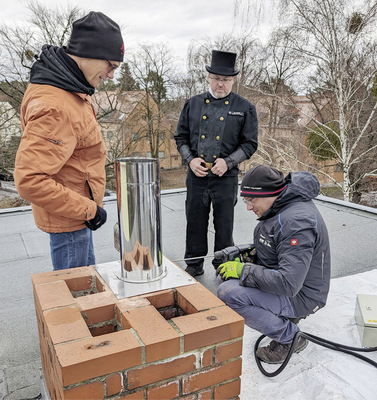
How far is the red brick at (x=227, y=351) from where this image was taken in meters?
1.24

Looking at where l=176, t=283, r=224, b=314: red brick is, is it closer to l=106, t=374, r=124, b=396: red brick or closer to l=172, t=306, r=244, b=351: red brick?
l=172, t=306, r=244, b=351: red brick

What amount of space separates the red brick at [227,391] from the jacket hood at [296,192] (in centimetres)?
89

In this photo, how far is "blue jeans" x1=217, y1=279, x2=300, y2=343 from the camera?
6.25 feet

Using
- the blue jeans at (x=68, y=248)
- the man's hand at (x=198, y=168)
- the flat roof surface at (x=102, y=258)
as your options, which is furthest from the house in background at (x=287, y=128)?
the blue jeans at (x=68, y=248)

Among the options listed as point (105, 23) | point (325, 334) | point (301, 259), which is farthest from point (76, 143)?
point (325, 334)

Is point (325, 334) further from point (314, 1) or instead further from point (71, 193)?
point (314, 1)

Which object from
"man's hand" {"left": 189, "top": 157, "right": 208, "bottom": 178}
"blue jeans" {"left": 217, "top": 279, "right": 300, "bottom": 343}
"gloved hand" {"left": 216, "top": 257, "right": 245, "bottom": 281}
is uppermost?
"man's hand" {"left": 189, "top": 157, "right": 208, "bottom": 178}

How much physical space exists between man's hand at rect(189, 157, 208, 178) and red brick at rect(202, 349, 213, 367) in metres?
1.67

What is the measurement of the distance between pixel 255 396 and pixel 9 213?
411 cm

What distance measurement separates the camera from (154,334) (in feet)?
3.72

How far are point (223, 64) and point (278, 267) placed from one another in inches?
61.6

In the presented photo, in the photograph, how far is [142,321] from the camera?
1205 millimetres

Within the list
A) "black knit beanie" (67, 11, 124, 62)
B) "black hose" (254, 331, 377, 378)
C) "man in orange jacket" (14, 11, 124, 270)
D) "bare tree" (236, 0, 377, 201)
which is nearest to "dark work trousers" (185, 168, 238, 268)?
"black hose" (254, 331, 377, 378)

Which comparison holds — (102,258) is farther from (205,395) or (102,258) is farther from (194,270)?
(205,395)
